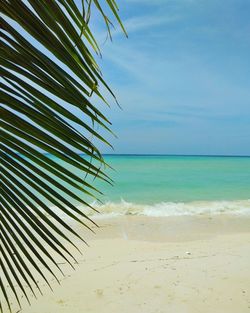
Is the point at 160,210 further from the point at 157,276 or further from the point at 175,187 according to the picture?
the point at 175,187

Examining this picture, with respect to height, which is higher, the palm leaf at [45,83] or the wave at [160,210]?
the wave at [160,210]

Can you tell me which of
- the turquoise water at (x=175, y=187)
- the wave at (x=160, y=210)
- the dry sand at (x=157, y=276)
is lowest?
the dry sand at (x=157, y=276)

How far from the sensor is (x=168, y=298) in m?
4.68

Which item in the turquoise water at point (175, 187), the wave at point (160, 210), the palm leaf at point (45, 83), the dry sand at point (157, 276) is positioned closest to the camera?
the palm leaf at point (45, 83)

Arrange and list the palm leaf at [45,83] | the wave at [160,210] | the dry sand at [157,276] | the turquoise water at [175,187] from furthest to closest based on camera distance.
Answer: the turquoise water at [175,187]
the wave at [160,210]
the dry sand at [157,276]
the palm leaf at [45,83]

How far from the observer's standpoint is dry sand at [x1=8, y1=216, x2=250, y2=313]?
4.54 m

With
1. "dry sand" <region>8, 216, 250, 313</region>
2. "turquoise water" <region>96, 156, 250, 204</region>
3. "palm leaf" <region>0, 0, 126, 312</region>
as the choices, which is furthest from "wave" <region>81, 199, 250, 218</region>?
"palm leaf" <region>0, 0, 126, 312</region>

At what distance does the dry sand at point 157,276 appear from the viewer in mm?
4535

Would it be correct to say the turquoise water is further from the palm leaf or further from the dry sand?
the dry sand

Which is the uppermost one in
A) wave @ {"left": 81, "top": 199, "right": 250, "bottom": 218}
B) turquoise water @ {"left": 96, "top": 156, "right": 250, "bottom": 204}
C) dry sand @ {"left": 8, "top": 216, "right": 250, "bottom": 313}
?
turquoise water @ {"left": 96, "top": 156, "right": 250, "bottom": 204}

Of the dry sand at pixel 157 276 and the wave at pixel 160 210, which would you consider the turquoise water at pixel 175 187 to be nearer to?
the wave at pixel 160 210

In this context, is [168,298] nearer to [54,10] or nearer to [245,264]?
[245,264]

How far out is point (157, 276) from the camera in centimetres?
552

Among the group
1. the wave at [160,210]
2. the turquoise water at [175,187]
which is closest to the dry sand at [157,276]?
the turquoise water at [175,187]
